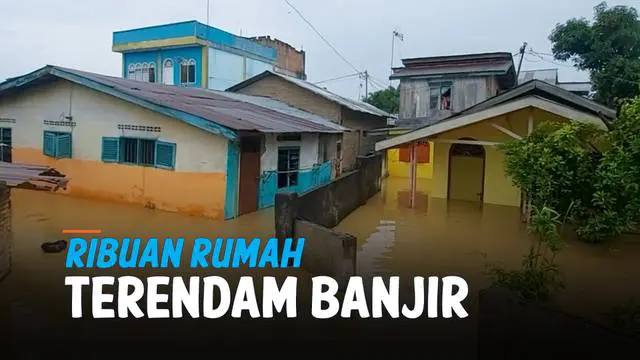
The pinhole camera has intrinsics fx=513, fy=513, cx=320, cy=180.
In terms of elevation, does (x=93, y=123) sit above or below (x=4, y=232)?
above

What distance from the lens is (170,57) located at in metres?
27.4

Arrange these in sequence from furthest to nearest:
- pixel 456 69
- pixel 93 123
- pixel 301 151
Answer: pixel 456 69
pixel 301 151
pixel 93 123

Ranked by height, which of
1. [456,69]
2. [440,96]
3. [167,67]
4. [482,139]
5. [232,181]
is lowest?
Answer: [232,181]

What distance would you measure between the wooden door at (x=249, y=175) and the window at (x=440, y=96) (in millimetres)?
11269

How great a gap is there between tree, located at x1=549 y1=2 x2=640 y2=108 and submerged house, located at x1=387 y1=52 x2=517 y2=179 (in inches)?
154

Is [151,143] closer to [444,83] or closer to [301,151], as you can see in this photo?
[301,151]

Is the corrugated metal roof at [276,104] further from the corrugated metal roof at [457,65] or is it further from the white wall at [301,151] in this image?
the corrugated metal roof at [457,65]

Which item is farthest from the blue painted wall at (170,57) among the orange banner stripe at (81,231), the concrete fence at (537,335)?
the concrete fence at (537,335)

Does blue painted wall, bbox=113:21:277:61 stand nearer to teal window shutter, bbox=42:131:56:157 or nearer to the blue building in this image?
the blue building

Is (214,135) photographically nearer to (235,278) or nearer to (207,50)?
(235,278)

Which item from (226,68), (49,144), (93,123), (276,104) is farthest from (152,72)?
(93,123)

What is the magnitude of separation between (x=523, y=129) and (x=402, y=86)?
9049 mm

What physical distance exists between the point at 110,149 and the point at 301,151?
561cm

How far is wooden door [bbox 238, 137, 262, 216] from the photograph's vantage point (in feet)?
42.5
